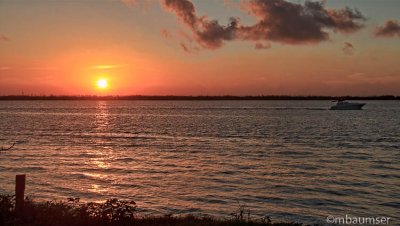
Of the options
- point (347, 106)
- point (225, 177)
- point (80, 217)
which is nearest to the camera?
point (80, 217)

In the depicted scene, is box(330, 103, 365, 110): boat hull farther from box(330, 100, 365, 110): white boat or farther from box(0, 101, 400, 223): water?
box(0, 101, 400, 223): water

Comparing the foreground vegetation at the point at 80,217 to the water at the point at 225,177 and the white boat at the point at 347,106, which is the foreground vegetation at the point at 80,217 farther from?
the white boat at the point at 347,106

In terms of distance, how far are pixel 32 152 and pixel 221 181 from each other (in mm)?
23006

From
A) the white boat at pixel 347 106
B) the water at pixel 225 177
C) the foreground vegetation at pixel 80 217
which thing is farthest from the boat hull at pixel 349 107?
the foreground vegetation at pixel 80 217

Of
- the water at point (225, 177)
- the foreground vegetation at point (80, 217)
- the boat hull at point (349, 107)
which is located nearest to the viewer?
the foreground vegetation at point (80, 217)

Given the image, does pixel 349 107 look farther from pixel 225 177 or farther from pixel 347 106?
pixel 225 177

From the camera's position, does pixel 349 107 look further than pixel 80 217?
Yes

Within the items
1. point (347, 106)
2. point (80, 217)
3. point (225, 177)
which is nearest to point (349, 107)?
point (347, 106)

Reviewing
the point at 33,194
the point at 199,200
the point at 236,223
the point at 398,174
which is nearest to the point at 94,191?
the point at 33,194

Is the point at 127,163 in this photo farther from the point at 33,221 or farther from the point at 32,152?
the point at 33,221

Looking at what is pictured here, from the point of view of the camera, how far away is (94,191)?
23828 mm

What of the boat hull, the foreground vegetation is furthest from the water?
the boat hull

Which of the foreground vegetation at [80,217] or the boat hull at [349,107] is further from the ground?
the boat hull at [349,107]

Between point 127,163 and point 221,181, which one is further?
point 127,163
